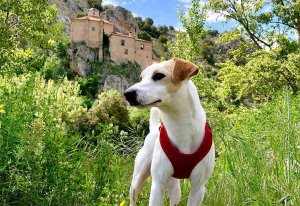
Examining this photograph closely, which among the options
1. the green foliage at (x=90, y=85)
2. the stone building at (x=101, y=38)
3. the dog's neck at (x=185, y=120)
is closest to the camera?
the dog's neck at (x=185, y=120)

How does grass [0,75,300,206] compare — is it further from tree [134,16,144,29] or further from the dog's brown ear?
tree [134,16,144,29]

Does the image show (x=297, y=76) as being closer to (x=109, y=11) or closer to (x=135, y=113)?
(x=135, y=113)

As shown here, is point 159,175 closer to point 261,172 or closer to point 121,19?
point 261,172

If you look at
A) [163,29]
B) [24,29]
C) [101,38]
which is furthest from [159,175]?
[163,29]

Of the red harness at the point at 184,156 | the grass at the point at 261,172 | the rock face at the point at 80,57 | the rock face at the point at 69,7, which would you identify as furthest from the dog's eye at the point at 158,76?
the rock face at the point at 69,7

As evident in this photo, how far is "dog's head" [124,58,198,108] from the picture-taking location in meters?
2.90

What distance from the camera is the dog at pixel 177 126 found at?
2.99m

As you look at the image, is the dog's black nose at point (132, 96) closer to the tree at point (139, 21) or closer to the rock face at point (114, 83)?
the rock face at point (114, 83)

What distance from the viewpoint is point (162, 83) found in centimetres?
300

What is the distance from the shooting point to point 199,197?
320 centimetres

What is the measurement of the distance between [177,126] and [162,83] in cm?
35

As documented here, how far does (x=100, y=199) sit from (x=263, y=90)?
647 inches

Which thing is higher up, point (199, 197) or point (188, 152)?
point (188, 152)

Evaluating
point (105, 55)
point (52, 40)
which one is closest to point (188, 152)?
point (52, 40)
